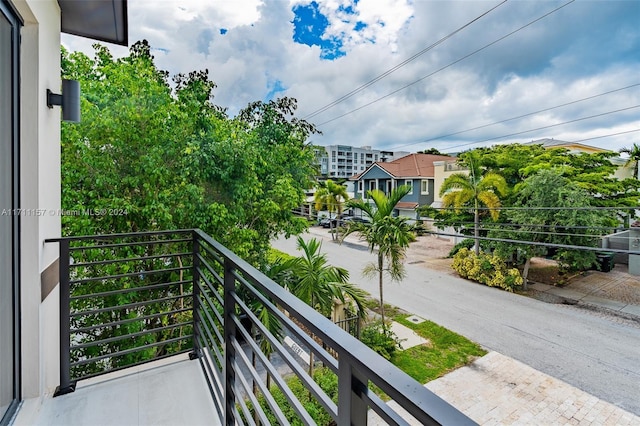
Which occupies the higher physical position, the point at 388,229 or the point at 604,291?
the point at 388,229

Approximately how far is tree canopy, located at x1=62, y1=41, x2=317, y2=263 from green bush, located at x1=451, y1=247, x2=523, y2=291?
24.3 feet

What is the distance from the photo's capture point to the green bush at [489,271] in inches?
363

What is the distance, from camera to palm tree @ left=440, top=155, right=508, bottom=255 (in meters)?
9.86

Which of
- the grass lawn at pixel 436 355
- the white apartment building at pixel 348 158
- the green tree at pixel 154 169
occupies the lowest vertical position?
the grass lawn at pixel 436 355

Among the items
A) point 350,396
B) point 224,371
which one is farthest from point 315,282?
point 350,396

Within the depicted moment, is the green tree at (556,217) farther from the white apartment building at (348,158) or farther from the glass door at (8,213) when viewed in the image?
the white apartment building at (348,158)

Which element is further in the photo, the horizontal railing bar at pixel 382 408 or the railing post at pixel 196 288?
the railing post at pixel 196 288

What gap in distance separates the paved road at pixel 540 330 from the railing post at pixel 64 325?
6365mm

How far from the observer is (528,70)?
10586 mm

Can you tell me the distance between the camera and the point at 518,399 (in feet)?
15.1

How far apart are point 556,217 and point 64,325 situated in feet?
33.8

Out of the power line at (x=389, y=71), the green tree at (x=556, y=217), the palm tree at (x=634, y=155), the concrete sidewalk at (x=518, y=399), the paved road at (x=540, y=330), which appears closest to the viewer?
the concrete sidewalk at (x=518, y=399)

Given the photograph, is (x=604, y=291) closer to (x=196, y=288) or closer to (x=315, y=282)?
(x=315, y=282)

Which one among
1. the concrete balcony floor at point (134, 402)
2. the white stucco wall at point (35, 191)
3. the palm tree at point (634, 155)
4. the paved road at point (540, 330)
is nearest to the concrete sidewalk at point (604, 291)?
the paved road at point (540, 330)
